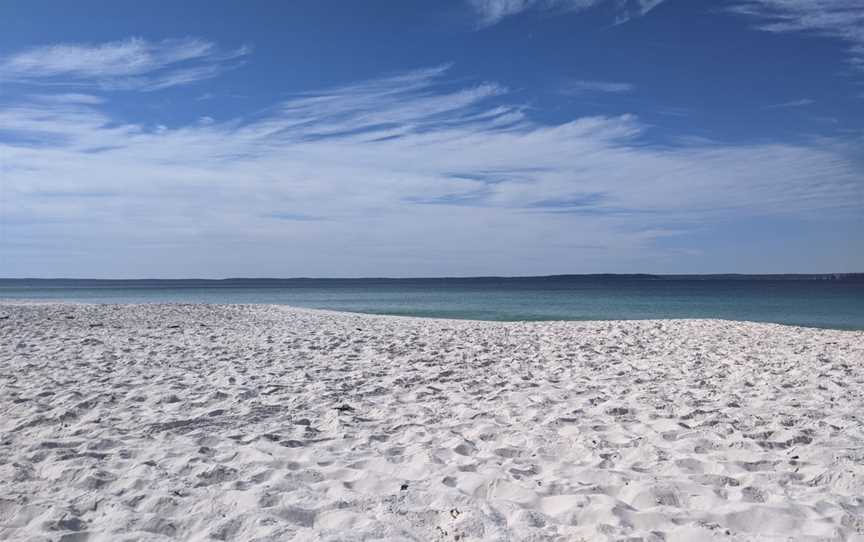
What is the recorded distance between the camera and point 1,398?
20.5ft

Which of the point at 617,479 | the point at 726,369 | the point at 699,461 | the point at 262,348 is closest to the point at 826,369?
the point at 726,369

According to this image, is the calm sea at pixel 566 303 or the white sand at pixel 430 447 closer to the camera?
the white sand at pixel 430 447

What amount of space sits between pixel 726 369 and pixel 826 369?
48.4 inches

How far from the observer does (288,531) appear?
3250mm

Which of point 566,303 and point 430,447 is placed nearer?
point 430,447

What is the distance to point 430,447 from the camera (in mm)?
4719

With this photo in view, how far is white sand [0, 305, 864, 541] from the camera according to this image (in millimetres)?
3365

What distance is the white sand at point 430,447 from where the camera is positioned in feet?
11.0

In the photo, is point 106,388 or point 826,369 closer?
point 106,388

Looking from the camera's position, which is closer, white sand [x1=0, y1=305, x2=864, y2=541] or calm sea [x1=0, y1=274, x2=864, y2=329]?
white sand [x1=0, y1=305, x2=864, y2=541]

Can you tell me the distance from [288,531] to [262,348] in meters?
7.26

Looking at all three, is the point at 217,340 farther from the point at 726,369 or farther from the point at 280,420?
the point at 726,369

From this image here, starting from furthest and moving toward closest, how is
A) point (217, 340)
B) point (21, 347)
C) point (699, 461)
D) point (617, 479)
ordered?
point (217, 340) → point (21, 347) → point (699, 461) → point (617, 479)

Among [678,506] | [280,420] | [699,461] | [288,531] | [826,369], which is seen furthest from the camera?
[826,369]
